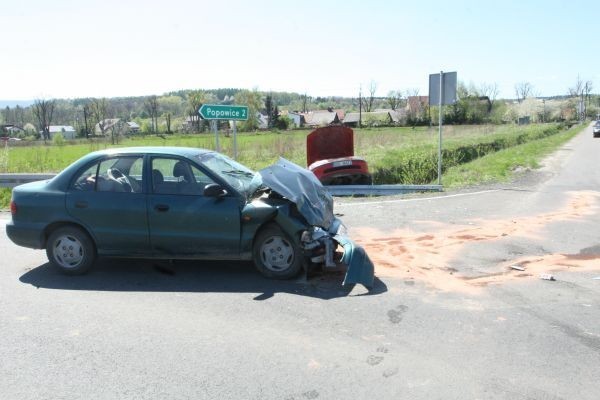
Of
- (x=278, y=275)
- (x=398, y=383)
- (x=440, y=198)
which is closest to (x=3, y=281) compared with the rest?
(x=278, y=275)

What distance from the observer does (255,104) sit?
115250 millimetres

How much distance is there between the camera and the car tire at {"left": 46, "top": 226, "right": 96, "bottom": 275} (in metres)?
6.46

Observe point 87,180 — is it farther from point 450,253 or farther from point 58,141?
point 58,141

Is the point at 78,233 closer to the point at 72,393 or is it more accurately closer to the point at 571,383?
the point at 72,393

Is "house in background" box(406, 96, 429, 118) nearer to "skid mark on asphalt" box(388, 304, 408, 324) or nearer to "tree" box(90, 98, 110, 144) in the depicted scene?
"tree" box(90, 98, 110, 144)

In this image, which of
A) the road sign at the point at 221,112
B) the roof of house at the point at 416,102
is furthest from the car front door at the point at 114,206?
the roof of house at the point at 416,102

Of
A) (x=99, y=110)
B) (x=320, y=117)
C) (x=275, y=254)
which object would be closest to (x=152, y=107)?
(x=99, y=110)

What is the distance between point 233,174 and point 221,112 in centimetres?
653

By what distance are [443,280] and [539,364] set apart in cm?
218

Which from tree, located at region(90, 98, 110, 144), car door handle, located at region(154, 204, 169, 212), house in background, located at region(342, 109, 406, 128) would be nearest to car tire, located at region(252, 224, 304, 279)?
car door handle, located at region(154, 204, 169, 212)

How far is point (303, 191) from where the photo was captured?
629 cm

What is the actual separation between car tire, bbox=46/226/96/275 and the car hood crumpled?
2.32 m

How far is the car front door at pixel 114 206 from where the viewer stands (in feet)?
20.8

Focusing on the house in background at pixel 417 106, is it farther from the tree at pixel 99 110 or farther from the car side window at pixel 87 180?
the car side window at pixel 87 180
